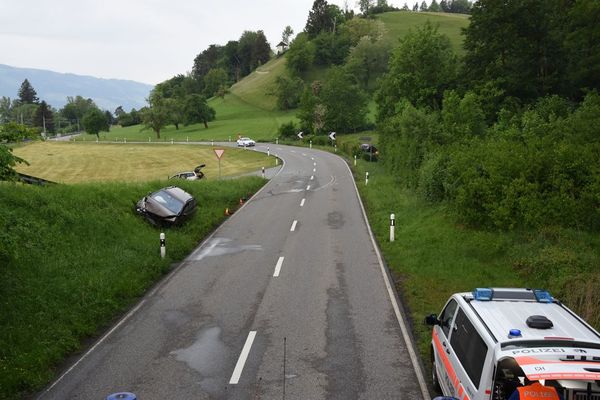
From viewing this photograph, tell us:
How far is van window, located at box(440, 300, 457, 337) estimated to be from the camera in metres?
7.79

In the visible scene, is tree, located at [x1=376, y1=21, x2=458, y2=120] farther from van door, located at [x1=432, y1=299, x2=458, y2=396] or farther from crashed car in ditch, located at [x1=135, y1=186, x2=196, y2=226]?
van door, located at [x1=432, y1=299, x2=458, y2=396]

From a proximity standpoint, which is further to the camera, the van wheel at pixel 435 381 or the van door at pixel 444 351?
the van wheel at pixel 435 381

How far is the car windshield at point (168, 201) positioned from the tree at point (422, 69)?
93.6ft

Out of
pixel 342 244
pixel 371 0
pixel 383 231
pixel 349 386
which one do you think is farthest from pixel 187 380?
pixel 371 0

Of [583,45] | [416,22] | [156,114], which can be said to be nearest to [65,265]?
[583,45]

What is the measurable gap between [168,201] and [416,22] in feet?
493

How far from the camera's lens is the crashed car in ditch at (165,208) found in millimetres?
19562

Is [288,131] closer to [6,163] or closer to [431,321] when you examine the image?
[6,163]

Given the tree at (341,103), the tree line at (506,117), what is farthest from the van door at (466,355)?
the tree at (341,103)

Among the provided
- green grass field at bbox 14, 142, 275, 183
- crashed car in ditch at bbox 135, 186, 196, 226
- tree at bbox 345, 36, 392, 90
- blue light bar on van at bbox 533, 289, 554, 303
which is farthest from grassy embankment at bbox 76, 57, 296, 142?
blue light bar on van at bbox 533, 289, 554, 303

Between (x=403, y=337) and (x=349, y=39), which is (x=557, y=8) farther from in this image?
(x=349, y=39)

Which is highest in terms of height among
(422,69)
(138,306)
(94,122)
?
(422,69)

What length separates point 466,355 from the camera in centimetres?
661

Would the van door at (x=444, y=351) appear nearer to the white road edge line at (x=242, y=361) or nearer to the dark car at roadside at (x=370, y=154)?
the white road edge line at (x=242, y=361)
